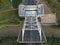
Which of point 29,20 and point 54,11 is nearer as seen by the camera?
point 29,20

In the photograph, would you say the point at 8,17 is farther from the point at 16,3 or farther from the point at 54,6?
the point at 54,6

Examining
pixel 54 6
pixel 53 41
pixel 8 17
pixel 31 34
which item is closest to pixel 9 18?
pixel 8 17

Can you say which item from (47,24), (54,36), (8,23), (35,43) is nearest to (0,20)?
(8,23)

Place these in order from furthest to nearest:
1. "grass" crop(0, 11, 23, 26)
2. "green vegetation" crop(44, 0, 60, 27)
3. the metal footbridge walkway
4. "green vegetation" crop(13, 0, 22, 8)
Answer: "green vegetation" crop(13, 0, 22, 8), "green vegetation" crop(44, 0, 60, 27), "grass" crop(0, 11, 23, 26), the metal footbridge walkway

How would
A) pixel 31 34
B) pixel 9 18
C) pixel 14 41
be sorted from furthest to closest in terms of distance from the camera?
pixel 9 18 → pixel 14 41 → pixel 31 34

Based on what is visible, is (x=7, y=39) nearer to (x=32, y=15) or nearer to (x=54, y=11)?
(x=32, y=15)

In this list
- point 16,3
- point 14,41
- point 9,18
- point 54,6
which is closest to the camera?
point 14,41

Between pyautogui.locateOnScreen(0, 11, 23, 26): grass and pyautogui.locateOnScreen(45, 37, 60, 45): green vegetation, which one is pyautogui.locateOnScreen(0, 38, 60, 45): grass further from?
pyautogui.locateOnScreen(0, 11, 23, 26): grass

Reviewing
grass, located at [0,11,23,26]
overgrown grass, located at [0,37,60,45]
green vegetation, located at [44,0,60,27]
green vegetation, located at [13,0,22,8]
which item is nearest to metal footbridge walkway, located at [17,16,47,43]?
overgrown grass, located at [0,37,60,45]

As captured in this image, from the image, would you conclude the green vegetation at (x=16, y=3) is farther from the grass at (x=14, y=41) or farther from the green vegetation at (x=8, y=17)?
the grass at (x=14, y=41)
